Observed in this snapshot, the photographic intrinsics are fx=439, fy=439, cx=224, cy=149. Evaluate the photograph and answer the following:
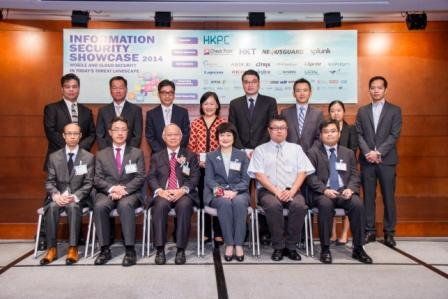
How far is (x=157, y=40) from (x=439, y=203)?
13.1 ft

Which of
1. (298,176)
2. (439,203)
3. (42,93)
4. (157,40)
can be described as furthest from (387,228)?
(42,93)

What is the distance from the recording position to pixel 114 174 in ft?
12.3

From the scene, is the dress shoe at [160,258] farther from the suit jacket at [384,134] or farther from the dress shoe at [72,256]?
the suit jacket at [384,134]

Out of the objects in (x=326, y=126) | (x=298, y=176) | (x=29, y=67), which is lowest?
(x=298, y=176)

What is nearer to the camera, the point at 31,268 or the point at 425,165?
the point at 31,268

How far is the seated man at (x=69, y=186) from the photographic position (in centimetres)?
354

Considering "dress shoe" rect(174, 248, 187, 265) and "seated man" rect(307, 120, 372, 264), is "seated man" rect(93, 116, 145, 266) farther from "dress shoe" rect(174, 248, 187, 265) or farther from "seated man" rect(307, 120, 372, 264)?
"seated man" rect(307, 120, 372, 264)

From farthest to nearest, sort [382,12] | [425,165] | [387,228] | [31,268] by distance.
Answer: [425,165]
[382,12]
[387,228]
[31,268]

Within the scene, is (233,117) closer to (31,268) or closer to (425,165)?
(31,268)

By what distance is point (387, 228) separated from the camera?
410 centimetres

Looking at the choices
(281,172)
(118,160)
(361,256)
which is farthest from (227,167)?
(361,256)

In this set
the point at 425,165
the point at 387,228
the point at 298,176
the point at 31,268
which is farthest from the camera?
the point at 425,165

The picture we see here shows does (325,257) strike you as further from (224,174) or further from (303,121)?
(303,121)

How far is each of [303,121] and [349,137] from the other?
0.47 metres
